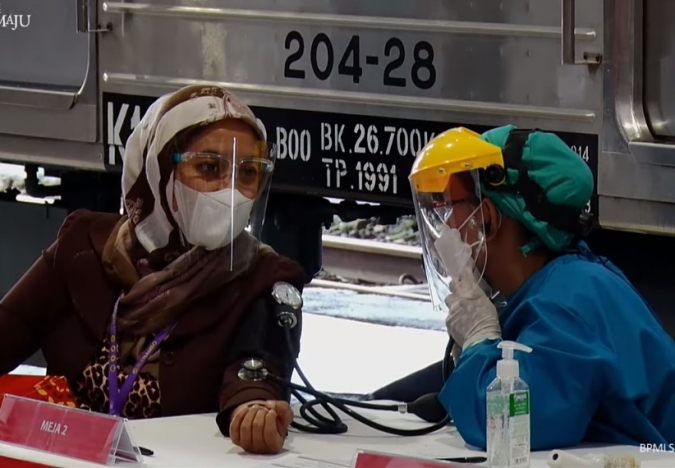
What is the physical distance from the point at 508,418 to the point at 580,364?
0.22m

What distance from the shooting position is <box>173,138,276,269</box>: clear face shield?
8.92 feet

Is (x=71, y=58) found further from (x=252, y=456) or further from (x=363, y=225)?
(x=363, y=225)

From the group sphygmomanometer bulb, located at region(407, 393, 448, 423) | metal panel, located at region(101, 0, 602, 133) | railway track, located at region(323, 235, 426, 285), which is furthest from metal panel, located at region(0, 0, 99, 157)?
railway track, located at region(323, 235, 426, 285)

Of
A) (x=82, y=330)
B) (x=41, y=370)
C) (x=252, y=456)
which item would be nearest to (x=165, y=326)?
(x=82, y=330)

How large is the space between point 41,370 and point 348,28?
2.13 metres

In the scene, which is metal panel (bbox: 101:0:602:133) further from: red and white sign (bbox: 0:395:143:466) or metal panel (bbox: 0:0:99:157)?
red and white sign (bbox: 0:395:143:466)

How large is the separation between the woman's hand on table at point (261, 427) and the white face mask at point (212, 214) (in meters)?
0.38

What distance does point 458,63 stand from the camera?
3.82 meters

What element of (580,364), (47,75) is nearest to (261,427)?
(580,364)

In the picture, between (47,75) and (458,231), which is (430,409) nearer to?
(458,231)

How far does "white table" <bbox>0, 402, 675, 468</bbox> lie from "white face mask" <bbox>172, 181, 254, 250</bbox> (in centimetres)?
33

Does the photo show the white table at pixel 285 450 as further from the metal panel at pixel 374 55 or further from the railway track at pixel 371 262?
the railway track at pixel 371 262

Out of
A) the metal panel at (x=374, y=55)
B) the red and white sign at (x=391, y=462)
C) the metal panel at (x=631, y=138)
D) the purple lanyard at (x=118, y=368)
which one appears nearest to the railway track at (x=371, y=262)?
the metal panel at (x=374, y=55)

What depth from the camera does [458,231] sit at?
2.52 meters
